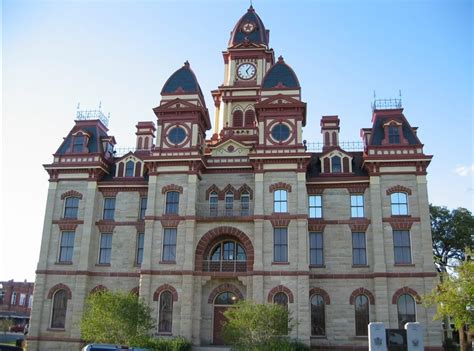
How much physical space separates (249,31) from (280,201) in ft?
74.2

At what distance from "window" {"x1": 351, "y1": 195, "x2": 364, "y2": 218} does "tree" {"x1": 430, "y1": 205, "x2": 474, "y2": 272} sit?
1536 cm

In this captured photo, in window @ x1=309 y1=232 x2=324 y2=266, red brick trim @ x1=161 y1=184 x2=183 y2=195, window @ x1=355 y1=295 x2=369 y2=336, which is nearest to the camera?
window @ x1=355 y1=295 x2=369 y2=336

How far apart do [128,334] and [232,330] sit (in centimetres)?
621

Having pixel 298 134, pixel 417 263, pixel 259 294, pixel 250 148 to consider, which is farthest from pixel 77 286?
pixel 417 263

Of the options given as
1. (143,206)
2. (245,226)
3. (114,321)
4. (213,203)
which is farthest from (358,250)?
(114,321)

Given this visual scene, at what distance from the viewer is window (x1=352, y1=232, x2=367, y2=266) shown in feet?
121

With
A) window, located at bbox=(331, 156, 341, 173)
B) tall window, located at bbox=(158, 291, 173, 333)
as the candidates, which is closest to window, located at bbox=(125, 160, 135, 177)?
tall window, located at bbox=(158, 291, 173, 333)

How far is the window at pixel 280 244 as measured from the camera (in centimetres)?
3559

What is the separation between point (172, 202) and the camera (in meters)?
38.1

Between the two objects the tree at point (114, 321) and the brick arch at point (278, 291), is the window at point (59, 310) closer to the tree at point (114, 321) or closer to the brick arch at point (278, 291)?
the tree at point (114, 321)

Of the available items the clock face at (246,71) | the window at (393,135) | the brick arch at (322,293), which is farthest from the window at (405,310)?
the clock face at (246,71)

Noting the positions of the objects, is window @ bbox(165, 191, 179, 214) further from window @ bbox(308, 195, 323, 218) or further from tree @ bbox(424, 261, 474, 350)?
tree @ bbox(424, 261, 474, 350)

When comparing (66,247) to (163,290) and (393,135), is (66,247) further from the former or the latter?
(393,135)

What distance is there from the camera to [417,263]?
3525 centimetres
